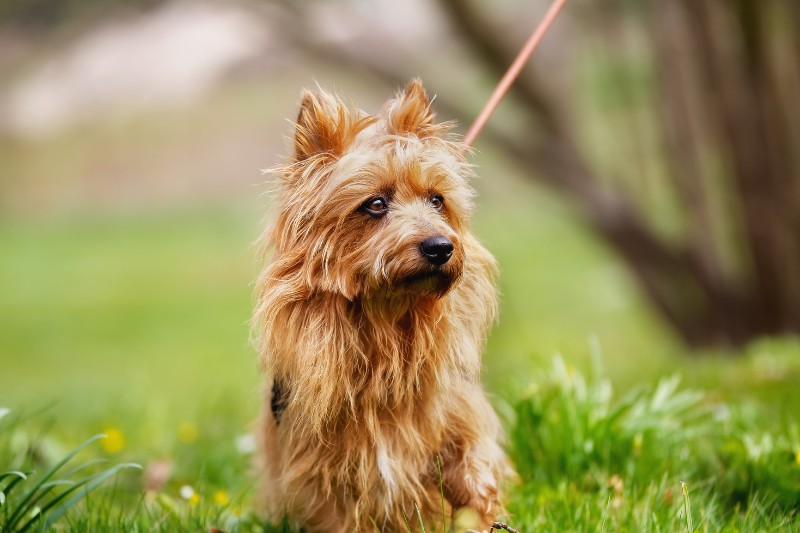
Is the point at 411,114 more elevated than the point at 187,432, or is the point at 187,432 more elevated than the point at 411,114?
the point at 411,114

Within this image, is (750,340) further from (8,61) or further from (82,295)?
(82,295)

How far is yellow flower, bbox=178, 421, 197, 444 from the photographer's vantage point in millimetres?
5129

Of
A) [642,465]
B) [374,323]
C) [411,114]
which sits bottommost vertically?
[642,465]

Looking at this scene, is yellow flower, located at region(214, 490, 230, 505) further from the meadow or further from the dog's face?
the dog's face

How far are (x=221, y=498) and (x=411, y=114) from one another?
185 centimetres

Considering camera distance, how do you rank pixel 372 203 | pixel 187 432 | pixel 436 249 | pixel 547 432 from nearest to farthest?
pixel 436 249
pixel 372 203
pixel 547 432
pixel 187 432

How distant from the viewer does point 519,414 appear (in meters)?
4.04

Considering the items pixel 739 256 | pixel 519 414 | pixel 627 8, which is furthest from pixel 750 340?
pixel 519 414

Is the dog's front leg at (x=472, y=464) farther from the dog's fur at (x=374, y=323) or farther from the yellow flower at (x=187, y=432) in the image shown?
the yellow flower at (x=187, y=432)

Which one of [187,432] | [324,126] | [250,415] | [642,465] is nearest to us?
[324,126]

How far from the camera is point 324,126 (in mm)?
3160

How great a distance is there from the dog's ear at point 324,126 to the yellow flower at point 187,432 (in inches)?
97.6

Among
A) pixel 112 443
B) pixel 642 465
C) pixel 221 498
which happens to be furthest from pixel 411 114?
pixel 112 443

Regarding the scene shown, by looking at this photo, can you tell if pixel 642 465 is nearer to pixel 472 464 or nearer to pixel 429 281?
pixel 472 464
